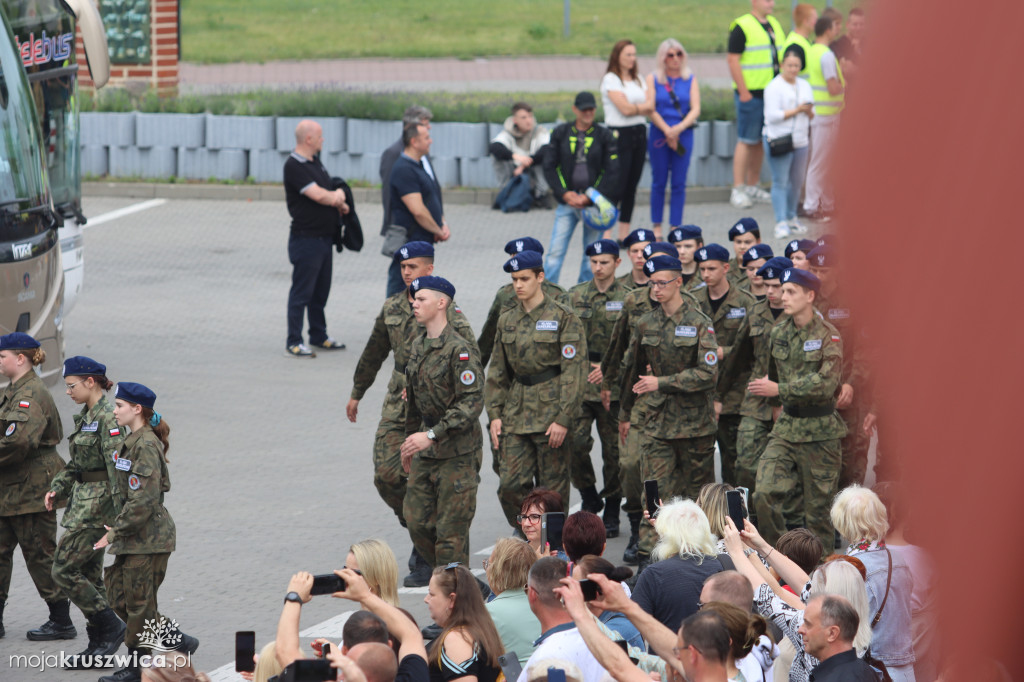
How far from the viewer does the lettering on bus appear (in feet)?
38.7

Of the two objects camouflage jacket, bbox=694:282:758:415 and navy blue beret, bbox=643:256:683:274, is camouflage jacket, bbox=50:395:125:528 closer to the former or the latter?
navy blue beret, bbox=643:256:683:274

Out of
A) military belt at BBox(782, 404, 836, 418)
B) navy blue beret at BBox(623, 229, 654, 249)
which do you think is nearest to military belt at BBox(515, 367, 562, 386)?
military belt at BBox(782, 404, 836, 418)

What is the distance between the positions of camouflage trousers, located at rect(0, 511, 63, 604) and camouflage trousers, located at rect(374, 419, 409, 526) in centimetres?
212

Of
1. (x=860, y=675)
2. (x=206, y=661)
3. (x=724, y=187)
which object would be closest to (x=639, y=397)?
(x=206, y=661)

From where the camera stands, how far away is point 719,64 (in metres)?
31.4

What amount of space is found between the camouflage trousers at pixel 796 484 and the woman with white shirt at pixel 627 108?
7.86m

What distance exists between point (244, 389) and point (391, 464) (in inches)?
172

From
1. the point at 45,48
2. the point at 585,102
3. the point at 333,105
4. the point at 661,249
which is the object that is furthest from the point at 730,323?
the point at 333,105

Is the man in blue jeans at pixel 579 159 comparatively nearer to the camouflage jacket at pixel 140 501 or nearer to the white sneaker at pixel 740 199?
the white sneaker at pixel 740 199

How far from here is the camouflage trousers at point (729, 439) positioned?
396 inches

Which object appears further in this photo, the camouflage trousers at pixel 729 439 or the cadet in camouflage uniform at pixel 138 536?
the camouflage trousers at pixel 729 439

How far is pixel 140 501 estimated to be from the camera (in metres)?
7.02

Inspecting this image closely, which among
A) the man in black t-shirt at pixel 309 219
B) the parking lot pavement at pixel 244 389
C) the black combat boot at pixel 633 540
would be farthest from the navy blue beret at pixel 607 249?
the man in black t-shirt at pixel 309 219

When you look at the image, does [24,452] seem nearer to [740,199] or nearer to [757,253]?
[757,253]
